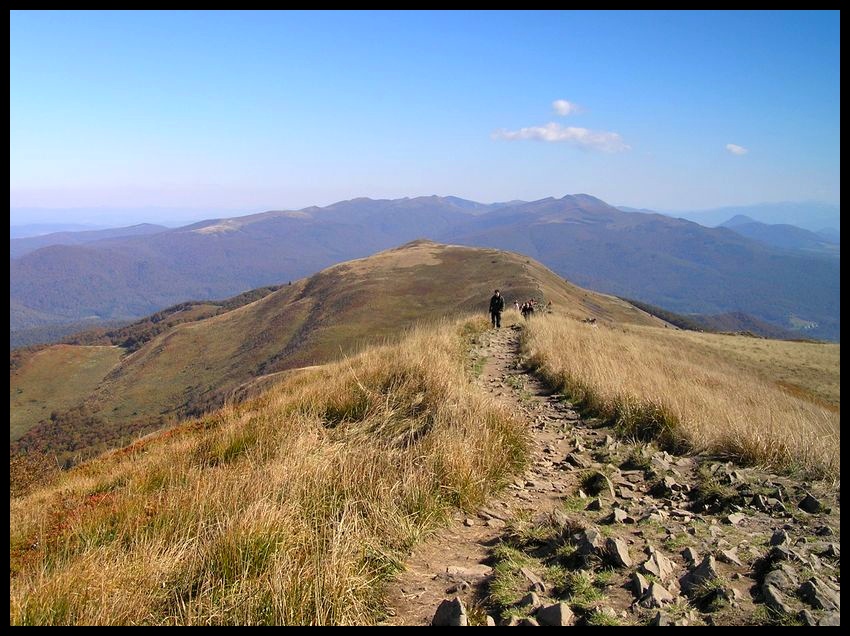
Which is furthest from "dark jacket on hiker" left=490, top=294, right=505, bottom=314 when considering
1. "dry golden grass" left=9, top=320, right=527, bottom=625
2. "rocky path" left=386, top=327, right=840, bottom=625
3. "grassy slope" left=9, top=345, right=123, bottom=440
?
"grassy slope" left=9, top=345, right=123, bottom=440

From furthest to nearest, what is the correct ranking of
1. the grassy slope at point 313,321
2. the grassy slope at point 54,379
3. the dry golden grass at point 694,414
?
the grassy slope at point 54,379 → the grassy slope at point 313,321 → the dry golden grass at point 694,414

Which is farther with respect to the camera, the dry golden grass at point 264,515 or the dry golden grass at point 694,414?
the dry golden grass at point 694,414

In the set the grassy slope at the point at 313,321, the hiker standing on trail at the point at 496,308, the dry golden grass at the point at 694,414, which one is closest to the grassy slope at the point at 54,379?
the grassy slope at the point at 313,321

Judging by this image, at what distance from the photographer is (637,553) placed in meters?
4.19

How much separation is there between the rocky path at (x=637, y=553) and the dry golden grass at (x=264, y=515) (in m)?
0.35

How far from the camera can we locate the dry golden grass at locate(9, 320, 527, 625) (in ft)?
10.9

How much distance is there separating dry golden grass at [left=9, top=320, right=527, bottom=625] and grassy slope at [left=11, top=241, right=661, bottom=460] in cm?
6939

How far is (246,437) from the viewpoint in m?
7.16

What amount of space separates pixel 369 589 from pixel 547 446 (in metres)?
4.39

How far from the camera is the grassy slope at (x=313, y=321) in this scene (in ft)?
286

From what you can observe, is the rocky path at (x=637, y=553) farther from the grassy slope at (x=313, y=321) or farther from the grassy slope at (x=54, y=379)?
the grassy slope at (x=54, y=379)

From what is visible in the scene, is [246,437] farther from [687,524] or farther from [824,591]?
[824,591]

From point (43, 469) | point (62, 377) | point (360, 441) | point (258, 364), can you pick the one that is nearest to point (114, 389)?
point (62, 377)

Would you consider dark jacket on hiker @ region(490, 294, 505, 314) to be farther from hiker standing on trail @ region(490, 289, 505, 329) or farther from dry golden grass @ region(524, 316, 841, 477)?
dry golden grass @ region(524, 316, 841, 477)
